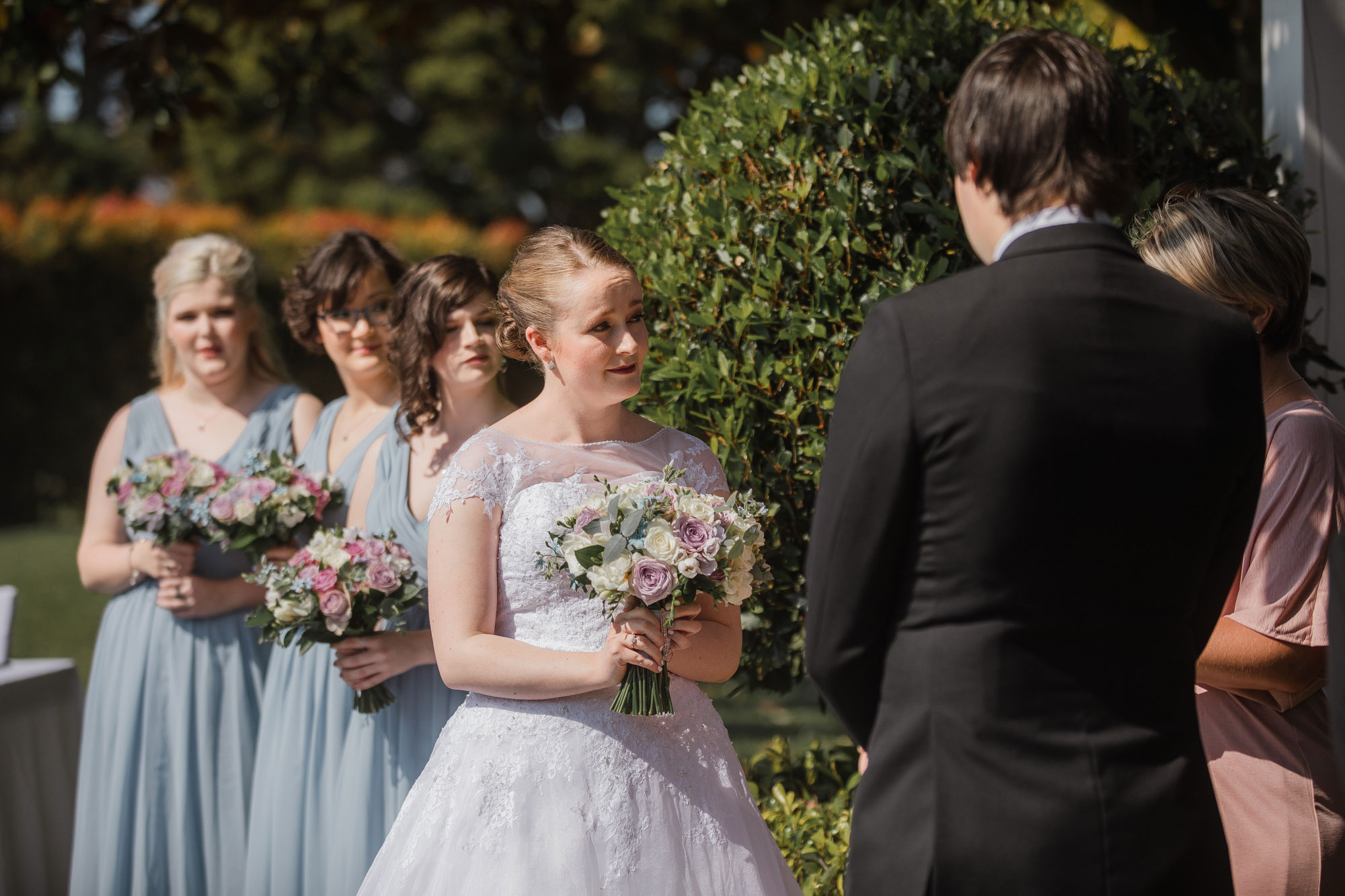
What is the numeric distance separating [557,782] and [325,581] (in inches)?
44.9

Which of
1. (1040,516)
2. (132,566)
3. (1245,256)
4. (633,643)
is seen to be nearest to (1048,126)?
(1040,516)

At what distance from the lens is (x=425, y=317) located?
12.4 feet

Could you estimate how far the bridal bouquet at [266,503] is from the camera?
3.98 metres

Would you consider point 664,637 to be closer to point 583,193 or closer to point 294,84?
Answer: point 294,84

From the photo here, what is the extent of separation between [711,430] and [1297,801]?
6.40 feet

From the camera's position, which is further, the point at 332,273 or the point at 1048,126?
the point at 332,273

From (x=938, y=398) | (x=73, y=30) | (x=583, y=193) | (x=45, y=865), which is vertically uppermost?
(x=583, y=193)

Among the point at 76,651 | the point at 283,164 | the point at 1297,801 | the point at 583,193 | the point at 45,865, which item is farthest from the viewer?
the point at 283,164

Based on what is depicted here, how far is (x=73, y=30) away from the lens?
578cm

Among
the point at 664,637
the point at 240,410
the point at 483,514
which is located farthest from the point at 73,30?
the point at 664,637

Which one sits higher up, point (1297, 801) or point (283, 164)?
point (283, 164)

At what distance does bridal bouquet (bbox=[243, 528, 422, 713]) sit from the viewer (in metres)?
3.43

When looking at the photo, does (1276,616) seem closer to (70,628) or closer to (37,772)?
(37,772)

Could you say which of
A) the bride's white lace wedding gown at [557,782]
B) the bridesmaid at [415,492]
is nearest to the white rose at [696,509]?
the bride's white lace wedding gown at [557,782]
